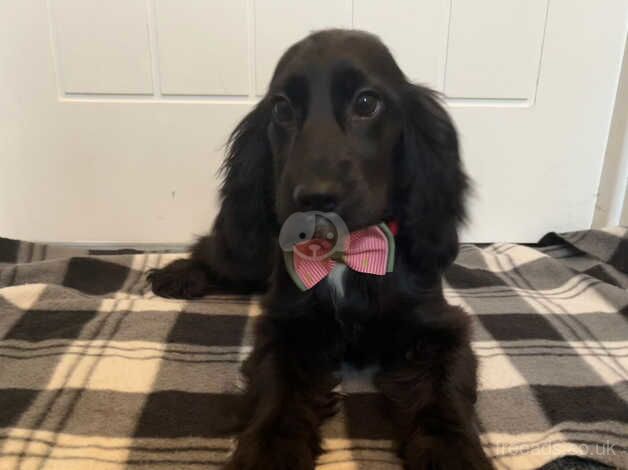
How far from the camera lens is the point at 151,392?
1003 mm

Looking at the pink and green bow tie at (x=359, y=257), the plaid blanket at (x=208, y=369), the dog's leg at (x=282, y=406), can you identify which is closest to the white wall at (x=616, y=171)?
the plaid blanket at (x=208, y=369)

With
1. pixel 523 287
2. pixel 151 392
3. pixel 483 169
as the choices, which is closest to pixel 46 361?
pixel 151 392

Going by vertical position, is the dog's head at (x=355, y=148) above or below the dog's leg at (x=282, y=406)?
above

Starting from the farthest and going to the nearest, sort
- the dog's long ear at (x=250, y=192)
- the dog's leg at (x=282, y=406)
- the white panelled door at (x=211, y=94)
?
the white panelled door at (x=211, y=94), the dog's long ear at (x=250, y=192), the dog's leg at (x=282, y=406)

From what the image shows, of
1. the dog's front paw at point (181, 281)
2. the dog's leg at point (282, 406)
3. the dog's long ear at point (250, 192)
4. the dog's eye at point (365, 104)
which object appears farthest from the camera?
the dog's front paw at point (181, 281)

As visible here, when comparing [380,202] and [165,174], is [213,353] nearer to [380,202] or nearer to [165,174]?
[380,202]

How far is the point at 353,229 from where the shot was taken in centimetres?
87

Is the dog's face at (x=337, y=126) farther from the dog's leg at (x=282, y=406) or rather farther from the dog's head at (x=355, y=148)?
the dog's leg at (x=282, y=406)

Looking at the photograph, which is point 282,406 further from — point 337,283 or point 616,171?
point 616,171

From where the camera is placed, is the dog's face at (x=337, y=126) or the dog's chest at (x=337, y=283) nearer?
the dog's face at (x=337, y=126)

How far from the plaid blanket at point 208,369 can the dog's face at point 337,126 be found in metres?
0.37

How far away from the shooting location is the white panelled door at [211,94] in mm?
1688

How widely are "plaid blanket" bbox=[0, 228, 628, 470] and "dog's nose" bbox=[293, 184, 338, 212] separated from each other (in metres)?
0.37

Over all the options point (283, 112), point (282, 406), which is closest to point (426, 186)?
point (283, 112)
